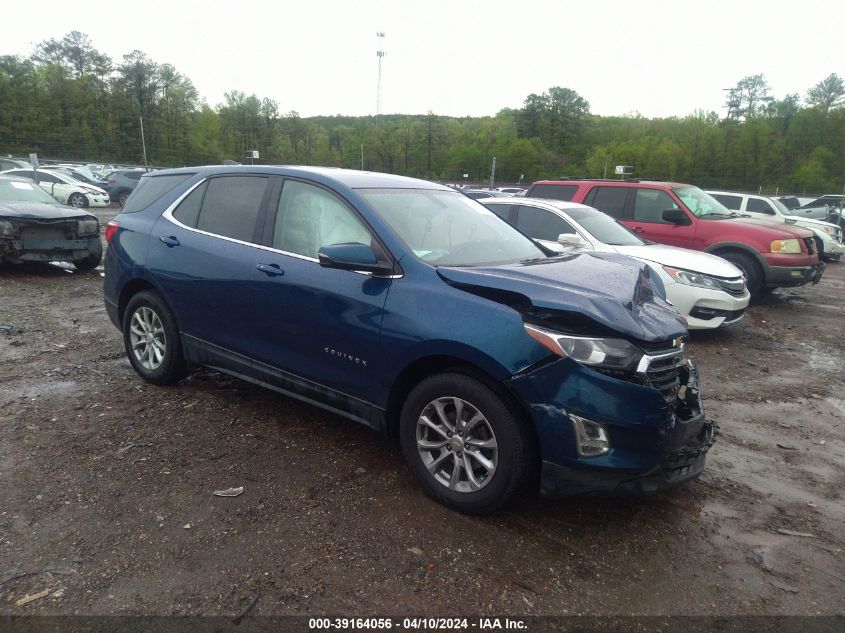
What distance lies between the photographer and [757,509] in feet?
A: 11.0

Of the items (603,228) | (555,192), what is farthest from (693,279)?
(555,192)

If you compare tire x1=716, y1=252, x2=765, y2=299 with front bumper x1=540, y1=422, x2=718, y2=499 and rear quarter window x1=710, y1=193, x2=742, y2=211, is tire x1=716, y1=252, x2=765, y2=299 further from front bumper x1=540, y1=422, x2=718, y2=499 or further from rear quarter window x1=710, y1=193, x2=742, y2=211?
rear quarter window x1=710, y1=193, x2=742, y2=211

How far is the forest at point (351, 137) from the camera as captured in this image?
60219 mm

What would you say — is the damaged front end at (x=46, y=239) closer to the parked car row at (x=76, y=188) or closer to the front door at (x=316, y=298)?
the front door at (x=316, y=298)

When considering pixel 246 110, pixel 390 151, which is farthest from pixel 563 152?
pixel 246 110

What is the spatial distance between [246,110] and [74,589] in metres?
76.3

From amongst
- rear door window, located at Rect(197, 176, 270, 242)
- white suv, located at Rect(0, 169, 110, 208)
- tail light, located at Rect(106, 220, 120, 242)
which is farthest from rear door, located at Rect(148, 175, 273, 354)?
white suv, located at Rect(0, 169, 110, 208)

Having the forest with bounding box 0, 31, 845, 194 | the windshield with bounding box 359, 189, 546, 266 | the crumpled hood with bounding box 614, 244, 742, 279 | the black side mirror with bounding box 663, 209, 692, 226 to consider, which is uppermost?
the forest with bounding box 0, 31, 845, 194

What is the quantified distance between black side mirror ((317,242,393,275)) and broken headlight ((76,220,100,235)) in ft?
26.4

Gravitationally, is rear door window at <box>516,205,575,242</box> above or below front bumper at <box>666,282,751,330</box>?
above

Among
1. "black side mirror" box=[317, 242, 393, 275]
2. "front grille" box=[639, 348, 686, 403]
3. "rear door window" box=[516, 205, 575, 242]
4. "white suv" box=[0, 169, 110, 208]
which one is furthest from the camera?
"white suv" box=[0, 169, 110, 208]

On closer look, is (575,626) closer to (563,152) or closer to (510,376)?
(510,376)

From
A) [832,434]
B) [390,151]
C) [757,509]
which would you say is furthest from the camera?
[390,151]

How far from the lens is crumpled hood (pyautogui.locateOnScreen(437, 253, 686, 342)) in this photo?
9.39 feet
